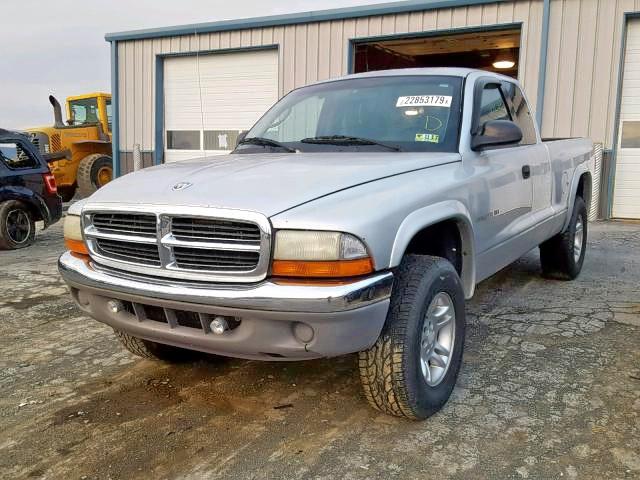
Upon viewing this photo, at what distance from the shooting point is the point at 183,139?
47.9 ft

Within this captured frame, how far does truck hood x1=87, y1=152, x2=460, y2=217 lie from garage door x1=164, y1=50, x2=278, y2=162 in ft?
34.3

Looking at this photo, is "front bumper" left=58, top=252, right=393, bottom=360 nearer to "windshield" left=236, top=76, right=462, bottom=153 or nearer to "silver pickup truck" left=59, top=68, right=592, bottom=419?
"silver pickup truck" left=59, top=68, right=592, bottom=419

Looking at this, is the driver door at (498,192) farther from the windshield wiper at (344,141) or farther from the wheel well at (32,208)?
the wheel well at (32,208)

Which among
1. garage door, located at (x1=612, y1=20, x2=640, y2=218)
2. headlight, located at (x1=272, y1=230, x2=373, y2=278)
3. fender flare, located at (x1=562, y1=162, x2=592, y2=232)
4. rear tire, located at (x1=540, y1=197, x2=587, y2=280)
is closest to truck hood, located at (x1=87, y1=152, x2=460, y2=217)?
headlight, located at (x1=272, y1=230, x2=373, y2=278)

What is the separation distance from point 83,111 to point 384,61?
27.7 feet

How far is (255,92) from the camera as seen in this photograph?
1354 cm

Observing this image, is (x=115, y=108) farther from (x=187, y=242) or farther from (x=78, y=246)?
(x=187, y=242)

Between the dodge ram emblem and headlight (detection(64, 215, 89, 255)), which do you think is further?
headlight (detection(64, 215, 89, 255))

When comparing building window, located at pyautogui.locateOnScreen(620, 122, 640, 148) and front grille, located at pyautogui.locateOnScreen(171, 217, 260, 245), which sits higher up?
building window, located at pyautogui.locateOnScreen(620, 122, 640, 148)

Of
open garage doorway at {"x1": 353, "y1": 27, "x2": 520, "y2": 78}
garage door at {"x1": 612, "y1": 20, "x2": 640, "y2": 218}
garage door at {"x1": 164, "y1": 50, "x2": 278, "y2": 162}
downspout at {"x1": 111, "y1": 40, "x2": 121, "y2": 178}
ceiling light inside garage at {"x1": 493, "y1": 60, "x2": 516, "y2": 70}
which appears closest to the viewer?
garage door at {"x1": 612, "y1": 20, "x2": 640, "y2": 218}

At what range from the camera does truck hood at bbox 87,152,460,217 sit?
2508 mm

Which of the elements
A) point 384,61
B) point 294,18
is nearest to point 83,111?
point 294,18

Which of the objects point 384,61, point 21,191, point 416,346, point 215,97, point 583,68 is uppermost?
point 384,61

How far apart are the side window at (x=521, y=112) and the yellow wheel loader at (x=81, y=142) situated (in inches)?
487
